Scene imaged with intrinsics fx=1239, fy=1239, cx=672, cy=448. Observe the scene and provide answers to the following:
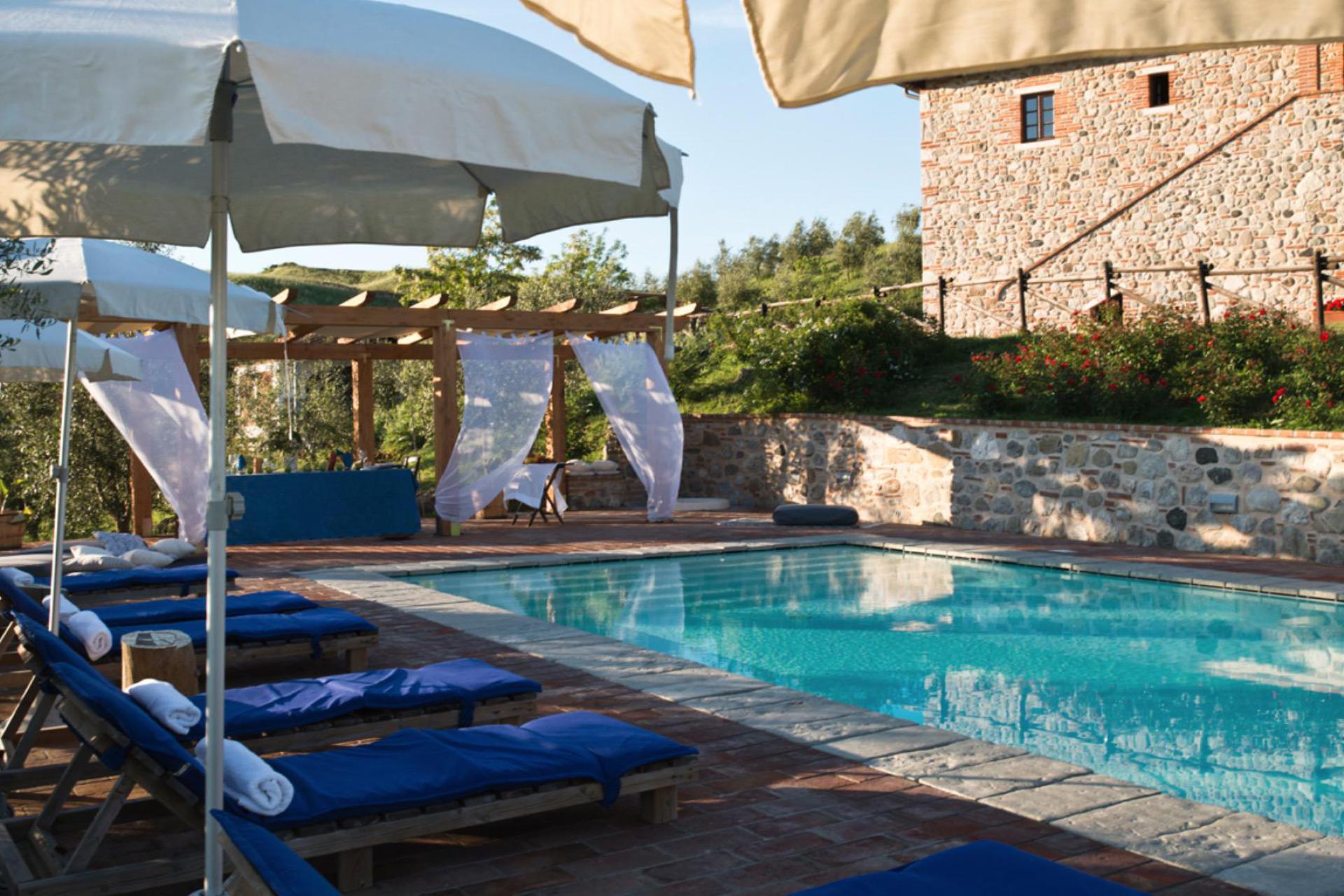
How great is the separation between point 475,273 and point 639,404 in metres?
12.3

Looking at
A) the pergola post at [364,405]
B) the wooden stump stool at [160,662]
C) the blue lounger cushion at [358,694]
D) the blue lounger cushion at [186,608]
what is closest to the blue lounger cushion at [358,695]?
the blue lounger cushion at [358,694]

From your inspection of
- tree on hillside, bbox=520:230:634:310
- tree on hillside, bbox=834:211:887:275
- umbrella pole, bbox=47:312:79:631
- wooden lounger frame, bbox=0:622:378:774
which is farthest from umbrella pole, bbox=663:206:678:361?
tree on hillside, bbox=834:211:887:275

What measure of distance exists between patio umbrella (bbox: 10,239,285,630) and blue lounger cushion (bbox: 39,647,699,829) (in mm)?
2197

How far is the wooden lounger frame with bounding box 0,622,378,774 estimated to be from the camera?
4.19m

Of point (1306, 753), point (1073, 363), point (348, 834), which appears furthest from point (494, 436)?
point (348, 834)

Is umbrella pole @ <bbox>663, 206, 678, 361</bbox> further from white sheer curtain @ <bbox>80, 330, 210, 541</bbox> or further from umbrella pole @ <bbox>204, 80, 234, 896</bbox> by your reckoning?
white sheer curtain @ <bbox>80, 330, 210, 541</bbox>

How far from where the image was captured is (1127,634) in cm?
832

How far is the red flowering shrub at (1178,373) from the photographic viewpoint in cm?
1180

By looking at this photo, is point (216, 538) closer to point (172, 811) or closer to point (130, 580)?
point (172, 811)

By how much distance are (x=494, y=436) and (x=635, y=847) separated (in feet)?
34.1

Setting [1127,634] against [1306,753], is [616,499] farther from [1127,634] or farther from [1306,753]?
[1306,753]

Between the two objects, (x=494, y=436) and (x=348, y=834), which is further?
(x=494, y=436)

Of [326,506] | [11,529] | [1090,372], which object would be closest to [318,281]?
[326,506]

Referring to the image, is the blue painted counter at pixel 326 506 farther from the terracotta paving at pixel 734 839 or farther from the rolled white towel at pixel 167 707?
the rolled white towel at pixel 167 707
